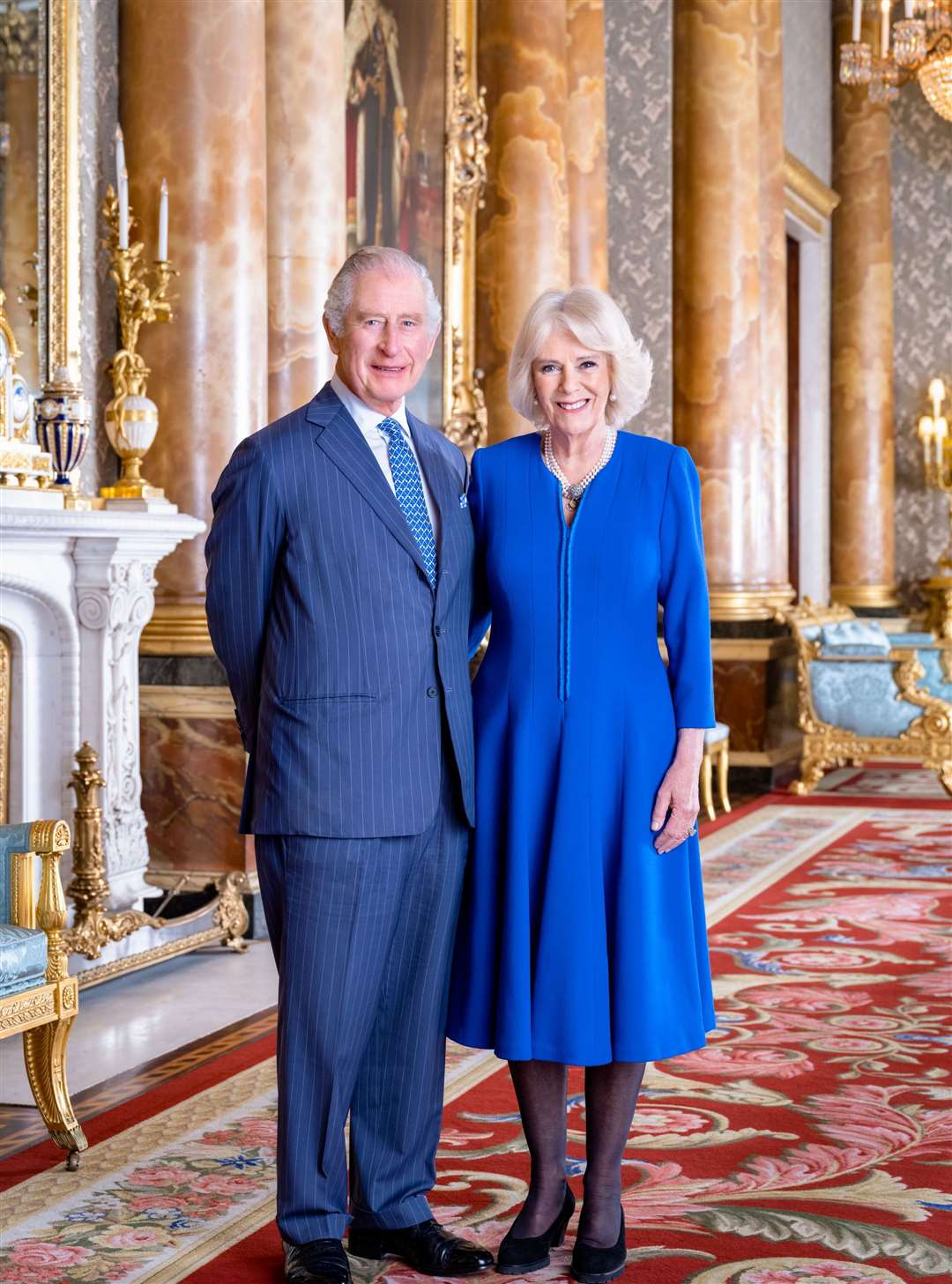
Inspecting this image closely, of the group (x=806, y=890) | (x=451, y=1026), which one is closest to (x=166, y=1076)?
(x=451, y=1026)

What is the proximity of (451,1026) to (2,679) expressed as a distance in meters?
2.51

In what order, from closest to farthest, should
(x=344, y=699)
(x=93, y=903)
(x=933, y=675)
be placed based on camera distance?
(x=344, y=699), (x=93, y=903), (x=933, y=675)

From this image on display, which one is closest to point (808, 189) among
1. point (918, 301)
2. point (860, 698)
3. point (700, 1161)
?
point (918, 301)

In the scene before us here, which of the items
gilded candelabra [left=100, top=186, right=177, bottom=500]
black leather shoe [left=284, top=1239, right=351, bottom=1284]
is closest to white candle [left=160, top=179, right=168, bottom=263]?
gilded candelabra [left=100, top=186, right=177, bottom=500]

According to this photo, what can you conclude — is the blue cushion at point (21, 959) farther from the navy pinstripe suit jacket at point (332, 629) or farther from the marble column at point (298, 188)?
the marble column at point (298, 188)

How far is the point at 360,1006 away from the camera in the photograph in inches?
110

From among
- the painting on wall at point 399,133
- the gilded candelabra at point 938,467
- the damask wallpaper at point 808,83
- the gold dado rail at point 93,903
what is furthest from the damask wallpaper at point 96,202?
the gilded candelabra at point 938,467

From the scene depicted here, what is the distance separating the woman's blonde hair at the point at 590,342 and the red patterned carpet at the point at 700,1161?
1.55m

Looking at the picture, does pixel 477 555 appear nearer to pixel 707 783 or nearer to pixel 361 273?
pixel 361 273

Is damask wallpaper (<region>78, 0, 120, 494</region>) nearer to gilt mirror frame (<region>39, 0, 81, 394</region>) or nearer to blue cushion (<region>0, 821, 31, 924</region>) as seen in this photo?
gilt mirror frame (<region>39, 0, 81, 394</region>)

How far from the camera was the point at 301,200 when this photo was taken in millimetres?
6340

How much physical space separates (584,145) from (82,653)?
205 inches

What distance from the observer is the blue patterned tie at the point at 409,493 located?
2.82 m

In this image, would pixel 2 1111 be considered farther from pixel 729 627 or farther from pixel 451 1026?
pixel 729 627
